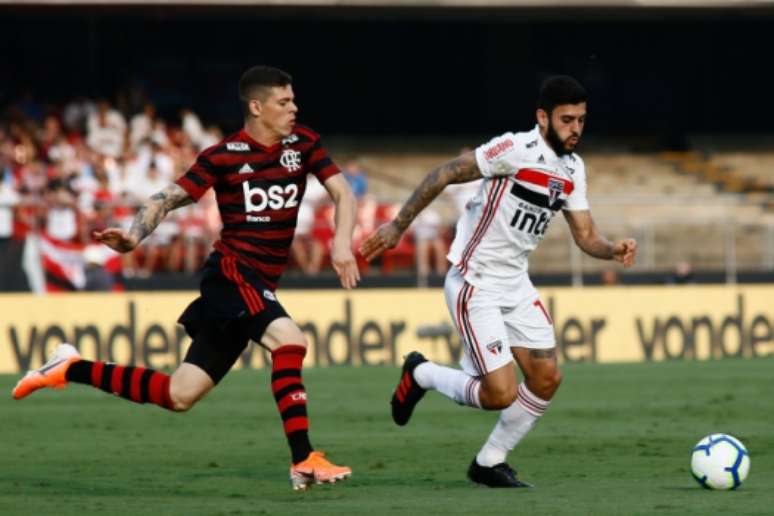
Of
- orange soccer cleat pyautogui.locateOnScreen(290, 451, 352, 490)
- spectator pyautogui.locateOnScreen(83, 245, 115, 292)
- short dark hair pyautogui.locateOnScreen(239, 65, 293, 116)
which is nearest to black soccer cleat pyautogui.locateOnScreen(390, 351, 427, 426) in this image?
orange soccer cleat pyautogui.locateOnScreen(290, 451, 352, 490)

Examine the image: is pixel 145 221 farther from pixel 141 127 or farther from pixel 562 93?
pixel 141 127

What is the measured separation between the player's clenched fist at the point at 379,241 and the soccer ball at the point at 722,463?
80.8 inches

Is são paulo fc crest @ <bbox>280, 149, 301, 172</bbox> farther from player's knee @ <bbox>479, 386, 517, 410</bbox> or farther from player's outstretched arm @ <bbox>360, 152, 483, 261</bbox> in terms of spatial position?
player's knee @ <bbox>479, 386, 517, 410</bbox>

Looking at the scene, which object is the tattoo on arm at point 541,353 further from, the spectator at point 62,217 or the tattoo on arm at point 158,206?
the spectator at point 62,217

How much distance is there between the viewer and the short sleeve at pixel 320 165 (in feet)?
31.4

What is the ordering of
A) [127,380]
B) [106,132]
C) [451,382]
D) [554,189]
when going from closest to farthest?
[127,380] → [554,189] → [451,382] → [106,132]

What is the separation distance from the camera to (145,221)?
920 centimetres

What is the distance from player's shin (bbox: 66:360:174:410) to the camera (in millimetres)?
9445

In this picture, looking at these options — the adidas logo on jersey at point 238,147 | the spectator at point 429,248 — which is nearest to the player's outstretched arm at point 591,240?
the adidas logo on jersey at point 238,147

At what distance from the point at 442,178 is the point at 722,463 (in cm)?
225

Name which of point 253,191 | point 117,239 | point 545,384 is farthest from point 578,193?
point 117,239

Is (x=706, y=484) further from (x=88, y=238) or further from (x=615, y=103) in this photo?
(x=615, y=103)

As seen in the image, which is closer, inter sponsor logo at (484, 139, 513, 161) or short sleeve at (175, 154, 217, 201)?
short sleeve at (175, 154, 217, 201)

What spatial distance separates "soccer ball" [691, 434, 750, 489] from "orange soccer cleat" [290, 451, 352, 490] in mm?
1931
